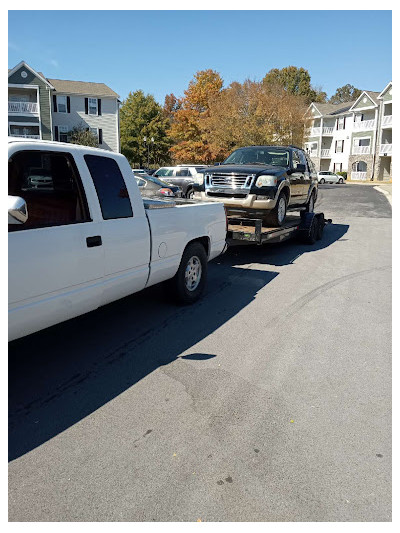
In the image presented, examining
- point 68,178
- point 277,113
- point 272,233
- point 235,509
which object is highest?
point 277,113

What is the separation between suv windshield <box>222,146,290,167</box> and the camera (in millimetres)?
10109

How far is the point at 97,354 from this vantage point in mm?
4465

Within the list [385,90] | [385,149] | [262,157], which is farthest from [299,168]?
[385,90]

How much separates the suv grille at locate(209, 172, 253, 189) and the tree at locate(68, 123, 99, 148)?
31.0 meters

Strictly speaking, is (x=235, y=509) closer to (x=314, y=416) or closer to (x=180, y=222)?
(x=314, y=416)

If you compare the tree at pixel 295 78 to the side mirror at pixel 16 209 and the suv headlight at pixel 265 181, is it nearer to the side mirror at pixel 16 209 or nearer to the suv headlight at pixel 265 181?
the suv headlight at pixel 265 181

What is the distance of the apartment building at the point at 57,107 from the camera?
123 ft

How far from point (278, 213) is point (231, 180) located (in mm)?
1252

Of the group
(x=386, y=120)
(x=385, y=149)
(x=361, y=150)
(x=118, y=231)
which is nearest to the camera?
(x=118, y=231)

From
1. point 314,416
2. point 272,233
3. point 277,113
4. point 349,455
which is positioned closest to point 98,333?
point 314,416

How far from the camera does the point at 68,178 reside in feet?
13.4

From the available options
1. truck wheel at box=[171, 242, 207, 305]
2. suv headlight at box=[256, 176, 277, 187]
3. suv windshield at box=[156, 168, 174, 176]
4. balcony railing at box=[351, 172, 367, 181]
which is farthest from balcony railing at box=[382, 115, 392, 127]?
truck wheel at box=[171, 242, 207, 305]

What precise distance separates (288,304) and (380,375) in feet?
7.33

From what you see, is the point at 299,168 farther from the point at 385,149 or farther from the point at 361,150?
the point at 361,150
